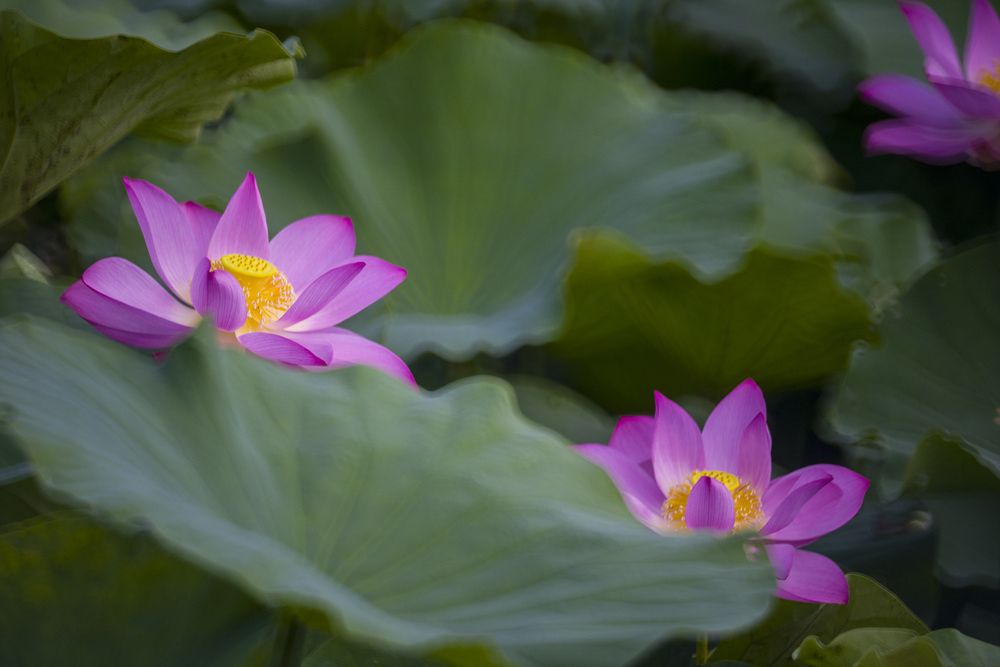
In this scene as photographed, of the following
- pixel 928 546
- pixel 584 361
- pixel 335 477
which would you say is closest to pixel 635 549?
pixel 335 477

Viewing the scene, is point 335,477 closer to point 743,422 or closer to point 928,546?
point 743,422

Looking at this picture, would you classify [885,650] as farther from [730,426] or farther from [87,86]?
[87,86]

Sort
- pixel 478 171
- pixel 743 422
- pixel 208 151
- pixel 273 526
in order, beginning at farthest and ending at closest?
pixel 478 171
pixel 208 151
pixel 743 422
pixel 273 526

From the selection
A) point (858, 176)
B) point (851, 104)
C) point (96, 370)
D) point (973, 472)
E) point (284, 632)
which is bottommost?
point (858, 176)

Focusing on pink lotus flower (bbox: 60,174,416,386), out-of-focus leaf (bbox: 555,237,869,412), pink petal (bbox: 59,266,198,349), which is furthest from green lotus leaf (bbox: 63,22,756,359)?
pink petal (bbox: 59,266,198,349)

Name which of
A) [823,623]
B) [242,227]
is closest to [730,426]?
[823,623]

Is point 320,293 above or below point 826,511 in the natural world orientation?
above
